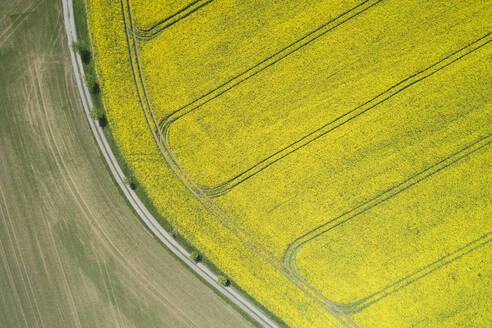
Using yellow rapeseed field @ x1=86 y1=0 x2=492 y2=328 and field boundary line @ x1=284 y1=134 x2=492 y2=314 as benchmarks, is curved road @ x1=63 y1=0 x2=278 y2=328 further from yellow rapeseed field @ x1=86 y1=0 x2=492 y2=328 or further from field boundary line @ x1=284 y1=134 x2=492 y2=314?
field boundary line @ x1=284 y1=134 x2=492 y2=314

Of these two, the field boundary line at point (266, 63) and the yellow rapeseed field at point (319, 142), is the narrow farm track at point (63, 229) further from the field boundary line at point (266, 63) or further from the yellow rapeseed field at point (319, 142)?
the field boundary line at point (266, 63)

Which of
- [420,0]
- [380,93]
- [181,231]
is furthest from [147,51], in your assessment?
[420,0]

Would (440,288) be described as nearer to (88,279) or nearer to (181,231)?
(181,231)

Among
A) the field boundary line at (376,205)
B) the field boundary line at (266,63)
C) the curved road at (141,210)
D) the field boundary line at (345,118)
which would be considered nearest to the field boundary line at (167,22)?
the curved road at (141,210)

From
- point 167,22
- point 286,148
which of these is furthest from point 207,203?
point 167,22

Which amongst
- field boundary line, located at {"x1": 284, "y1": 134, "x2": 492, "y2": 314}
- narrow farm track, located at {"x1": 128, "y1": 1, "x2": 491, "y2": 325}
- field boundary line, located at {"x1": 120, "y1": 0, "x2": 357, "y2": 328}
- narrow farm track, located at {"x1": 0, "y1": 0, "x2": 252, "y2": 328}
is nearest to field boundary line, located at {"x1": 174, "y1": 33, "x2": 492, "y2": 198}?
narrow farm track, located at {"x1": 128, "y1": 1, "x2": 491, "y2": 325}

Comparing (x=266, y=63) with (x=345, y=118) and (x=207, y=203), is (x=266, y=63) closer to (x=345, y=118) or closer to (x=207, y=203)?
(x=345, y=118)

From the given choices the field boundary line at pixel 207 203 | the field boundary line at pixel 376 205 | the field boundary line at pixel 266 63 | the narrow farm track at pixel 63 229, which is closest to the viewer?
the field boundary line at pixel 266 63
